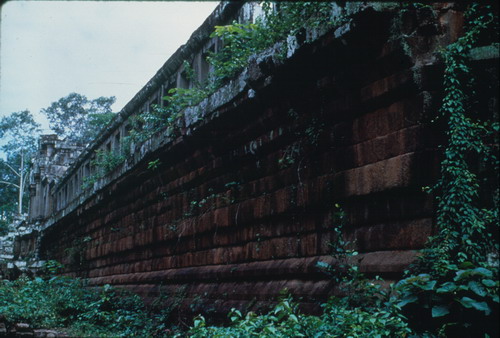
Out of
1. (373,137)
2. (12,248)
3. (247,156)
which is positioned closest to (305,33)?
(373,137)

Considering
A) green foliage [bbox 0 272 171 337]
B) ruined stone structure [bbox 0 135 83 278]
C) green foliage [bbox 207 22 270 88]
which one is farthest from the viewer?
ruined stone structure [bbox 0 135 83 278]

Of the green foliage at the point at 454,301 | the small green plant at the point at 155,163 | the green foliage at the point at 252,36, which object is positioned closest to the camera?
the green foliage at the point at 454,301

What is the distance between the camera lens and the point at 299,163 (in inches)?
244

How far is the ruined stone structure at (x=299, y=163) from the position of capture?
4734 mm

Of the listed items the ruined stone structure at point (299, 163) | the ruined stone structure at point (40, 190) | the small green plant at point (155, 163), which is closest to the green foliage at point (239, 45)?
the ruined stone structure at point (299, 163)

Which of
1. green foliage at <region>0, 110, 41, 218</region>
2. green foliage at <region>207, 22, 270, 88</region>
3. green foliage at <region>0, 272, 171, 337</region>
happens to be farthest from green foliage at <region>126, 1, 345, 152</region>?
green foliage at <region>0, 110, 41, 218</region>

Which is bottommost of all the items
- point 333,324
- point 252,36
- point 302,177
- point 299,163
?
point 333,324

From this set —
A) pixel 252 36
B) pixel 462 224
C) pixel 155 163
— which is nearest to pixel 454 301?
pixel 462 224

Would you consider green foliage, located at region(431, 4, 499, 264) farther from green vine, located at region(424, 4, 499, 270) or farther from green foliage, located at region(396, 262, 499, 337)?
green foliage, located at region(396, 262, 499, 337)

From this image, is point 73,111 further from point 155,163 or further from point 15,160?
→ point 155,163

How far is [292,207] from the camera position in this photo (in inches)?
246

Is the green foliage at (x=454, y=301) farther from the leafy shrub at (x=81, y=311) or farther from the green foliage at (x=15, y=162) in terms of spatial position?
the green foliage at (x=15, y=162)

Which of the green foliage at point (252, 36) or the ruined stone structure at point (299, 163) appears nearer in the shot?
the ruined stone structure at point (299, 163)

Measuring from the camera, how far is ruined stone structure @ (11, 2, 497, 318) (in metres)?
4.73
